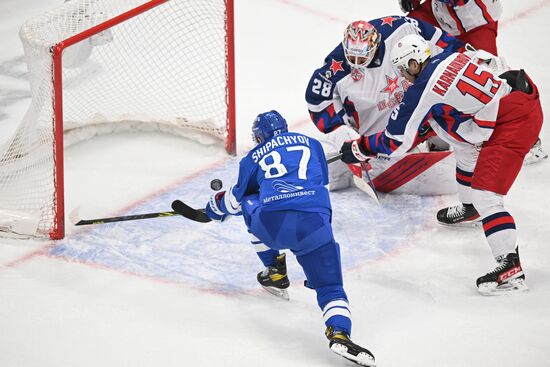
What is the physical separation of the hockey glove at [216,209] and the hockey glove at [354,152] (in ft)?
2.36

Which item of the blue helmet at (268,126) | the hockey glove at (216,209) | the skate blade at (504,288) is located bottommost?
the skate blade at (504,288)

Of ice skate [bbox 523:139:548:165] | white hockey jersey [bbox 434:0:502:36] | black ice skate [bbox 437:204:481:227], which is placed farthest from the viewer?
ice skate [bbox 523:139:548:165]

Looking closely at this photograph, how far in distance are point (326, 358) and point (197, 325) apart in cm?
55

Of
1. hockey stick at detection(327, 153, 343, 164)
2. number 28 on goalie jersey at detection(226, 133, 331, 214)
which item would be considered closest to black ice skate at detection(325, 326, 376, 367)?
number 28 on goalie jersey at detection(226, 133, 331, 214)

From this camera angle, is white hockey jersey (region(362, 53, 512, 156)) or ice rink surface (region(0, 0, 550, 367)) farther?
white hockey jersey (region(362, 53, 512, 156))

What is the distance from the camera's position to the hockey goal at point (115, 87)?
4691 millimetres

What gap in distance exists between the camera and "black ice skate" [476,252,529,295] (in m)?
4.30

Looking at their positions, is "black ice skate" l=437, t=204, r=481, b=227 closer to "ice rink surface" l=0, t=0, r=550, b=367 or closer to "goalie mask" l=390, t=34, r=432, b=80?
"ice rink surface" l=0, t=0, r=550, b=367

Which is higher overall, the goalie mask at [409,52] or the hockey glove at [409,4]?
the hockey glove at [409,4]

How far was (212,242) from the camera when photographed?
4.83 metres

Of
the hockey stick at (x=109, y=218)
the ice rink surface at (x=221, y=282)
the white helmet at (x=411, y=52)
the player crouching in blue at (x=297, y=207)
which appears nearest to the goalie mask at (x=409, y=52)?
the white helmet at (x=411, y=52)

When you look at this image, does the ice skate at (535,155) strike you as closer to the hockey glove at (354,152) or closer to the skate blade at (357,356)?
the hockey glove at (354,152)

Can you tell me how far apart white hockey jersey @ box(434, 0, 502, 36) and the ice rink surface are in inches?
30.3

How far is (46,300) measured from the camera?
14.2 feet
